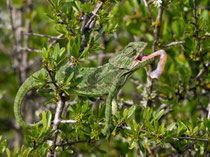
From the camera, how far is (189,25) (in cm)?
216

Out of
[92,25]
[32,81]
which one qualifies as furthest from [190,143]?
[32,81]

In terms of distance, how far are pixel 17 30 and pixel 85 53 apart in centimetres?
280

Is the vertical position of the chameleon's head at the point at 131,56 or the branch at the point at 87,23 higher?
the branch at the point at 87,23

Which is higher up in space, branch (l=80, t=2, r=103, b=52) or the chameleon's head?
branch (l=80, t=2, r=103, b=52)

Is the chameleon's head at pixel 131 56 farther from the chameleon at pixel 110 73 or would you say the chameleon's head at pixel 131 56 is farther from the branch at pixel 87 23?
the branch at pixel 87 23

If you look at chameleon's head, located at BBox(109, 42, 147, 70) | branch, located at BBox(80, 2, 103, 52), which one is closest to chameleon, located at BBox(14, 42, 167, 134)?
chameleon's head, located at BBox(109, 42, 147, 70)

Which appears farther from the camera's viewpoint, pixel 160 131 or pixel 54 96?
pixel 54 96

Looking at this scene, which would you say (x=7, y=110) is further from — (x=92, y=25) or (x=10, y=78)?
(x=92, y=25)

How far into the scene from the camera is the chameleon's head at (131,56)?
5.98 ft

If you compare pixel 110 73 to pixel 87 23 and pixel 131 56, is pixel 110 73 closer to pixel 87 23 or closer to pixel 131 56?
pixel 131 56

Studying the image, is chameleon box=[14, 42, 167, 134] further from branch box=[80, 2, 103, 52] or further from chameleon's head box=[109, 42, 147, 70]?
branch box=[80, 2, 103, 52]

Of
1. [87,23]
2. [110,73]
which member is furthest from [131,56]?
[87,23]

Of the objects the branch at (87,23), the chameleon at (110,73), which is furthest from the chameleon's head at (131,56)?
the branch at (87,23)

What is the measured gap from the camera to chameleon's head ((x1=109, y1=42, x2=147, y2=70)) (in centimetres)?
182
